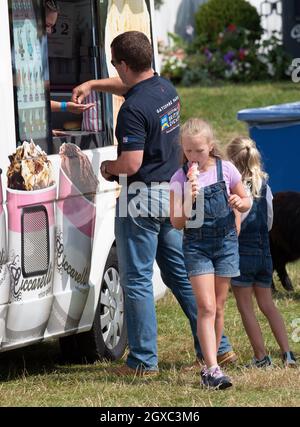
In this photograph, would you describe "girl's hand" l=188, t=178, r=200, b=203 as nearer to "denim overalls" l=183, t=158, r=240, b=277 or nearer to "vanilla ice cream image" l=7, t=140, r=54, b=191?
"denim overalls" l=183, t=158, r=240, b=277

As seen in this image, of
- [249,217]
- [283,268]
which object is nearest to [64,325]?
[249,217]

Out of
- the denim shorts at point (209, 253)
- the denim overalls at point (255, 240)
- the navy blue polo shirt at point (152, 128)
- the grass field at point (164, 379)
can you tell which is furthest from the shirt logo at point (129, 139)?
the grass field at point (164, 379)

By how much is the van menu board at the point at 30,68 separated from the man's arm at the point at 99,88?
30 centimetres

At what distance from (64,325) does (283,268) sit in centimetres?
333

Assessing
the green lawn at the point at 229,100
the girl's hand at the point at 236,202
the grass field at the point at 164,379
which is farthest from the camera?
the green lawn at the point at 229,100

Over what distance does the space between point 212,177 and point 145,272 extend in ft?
2.34

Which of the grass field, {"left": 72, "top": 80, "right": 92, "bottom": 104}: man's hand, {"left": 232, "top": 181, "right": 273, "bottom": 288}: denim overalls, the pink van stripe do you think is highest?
{"left": 72, "top": 80, "right": 92, "bottom": 104}: man's hand

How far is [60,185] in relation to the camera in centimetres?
619

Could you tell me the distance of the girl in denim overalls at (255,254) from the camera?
644 cm

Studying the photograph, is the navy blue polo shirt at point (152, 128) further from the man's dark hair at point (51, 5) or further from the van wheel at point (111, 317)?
the van wheel at point (111, 317)

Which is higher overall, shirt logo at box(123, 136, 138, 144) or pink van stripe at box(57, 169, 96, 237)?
shirt logo at box(123, 136, 138, 144)

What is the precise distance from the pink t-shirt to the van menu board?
751 millimetres

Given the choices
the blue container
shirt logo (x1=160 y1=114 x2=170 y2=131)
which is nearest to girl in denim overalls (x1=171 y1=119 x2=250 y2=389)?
shirt logo (x1=160 y1=114 x2=170 y2=131)

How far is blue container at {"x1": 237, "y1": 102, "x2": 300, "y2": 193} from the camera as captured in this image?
10102 millimetres
